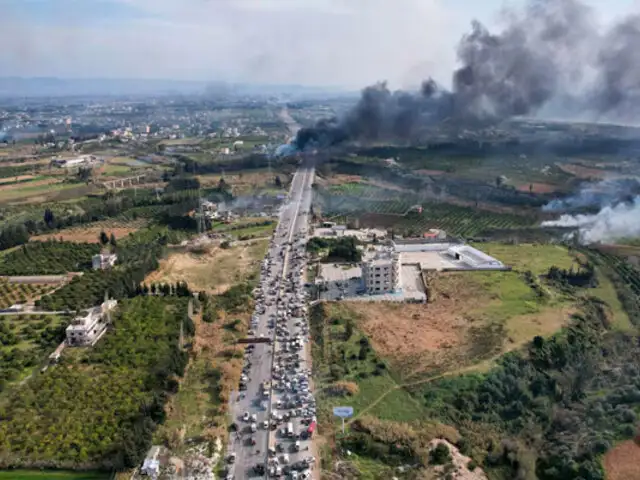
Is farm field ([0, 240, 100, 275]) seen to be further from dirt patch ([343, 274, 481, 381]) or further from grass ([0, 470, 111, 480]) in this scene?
grass ([0, 470, 111, 480])

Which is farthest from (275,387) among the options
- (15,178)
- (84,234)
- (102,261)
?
(15,178)

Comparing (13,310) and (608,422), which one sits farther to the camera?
(13,310)

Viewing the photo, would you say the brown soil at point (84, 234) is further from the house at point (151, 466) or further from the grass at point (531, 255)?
the house at point (151, 466)

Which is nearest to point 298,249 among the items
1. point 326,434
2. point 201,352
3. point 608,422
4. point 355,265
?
point 355,265

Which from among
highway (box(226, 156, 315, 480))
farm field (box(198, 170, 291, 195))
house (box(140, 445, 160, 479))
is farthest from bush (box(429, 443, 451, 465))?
farm field (box(198, 170, 291, 195))

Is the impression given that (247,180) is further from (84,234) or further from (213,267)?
(213,267)

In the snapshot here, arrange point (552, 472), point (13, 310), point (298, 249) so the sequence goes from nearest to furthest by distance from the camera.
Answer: point (552, 472), point (13, 310), point (298, 249)

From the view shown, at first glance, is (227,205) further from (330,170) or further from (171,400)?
(171,400)
